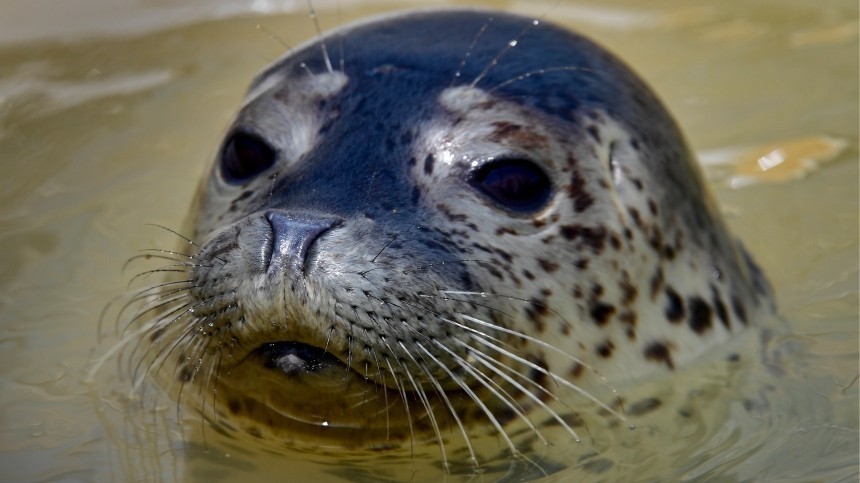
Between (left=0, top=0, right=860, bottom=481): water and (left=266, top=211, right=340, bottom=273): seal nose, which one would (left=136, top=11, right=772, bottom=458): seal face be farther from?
(left=0, top=0, right=860, bottom=481): water

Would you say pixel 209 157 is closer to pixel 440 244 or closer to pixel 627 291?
pixel 440 244

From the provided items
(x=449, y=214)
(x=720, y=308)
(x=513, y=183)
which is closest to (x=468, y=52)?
(x=513, y=183)

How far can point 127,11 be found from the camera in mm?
6234

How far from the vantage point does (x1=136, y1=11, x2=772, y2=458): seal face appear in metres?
2.67

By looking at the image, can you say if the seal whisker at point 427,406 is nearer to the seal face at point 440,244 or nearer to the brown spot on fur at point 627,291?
the seal face at point 440,244

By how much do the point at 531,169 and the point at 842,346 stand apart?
111cm

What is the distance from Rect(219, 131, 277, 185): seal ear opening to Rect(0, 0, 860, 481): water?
602 mm

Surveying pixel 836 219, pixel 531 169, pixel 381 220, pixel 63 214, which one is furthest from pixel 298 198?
pixel 836 219

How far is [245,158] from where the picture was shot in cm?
330

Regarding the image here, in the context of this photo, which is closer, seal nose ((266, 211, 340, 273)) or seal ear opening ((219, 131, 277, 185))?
seal nose ((266, 211, 340, 273))

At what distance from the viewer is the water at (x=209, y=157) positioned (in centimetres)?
309

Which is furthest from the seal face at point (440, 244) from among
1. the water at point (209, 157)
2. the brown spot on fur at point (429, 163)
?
the water at point (209, 157)

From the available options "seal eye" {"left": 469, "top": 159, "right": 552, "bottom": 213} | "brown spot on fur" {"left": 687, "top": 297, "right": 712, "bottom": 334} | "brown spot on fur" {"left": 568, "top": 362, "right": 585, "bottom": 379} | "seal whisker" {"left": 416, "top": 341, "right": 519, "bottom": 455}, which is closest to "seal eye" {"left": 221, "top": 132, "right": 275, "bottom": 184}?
"seal eye" {"left": 469, "top": 159, "right": 552, "bottom": 213}

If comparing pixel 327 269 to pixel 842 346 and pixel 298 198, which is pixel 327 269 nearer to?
pixel 298 198
